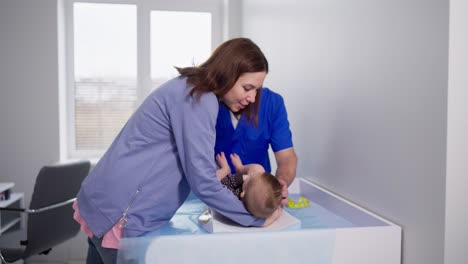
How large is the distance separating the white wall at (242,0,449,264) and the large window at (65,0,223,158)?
75.0 inches

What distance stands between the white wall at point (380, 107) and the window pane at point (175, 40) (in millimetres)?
1874

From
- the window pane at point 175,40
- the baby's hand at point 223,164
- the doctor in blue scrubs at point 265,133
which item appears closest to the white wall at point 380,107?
the doctor in blue scrubs at point 265,133

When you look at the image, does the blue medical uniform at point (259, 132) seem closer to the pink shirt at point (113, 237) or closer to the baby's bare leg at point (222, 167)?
the baby's bare leg at point (222, 167)

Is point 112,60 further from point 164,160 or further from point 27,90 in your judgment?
point 164,160

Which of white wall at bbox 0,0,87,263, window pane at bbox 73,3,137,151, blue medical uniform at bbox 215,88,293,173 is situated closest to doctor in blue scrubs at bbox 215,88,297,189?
blue medical uniform at bbox 215,88,293,173

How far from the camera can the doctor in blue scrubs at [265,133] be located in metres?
1.80

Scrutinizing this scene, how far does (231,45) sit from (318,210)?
77cm

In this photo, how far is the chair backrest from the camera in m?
2.31

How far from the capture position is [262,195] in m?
1.40

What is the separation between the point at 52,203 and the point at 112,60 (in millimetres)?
1758

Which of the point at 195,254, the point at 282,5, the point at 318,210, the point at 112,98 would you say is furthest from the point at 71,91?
the point at 195,254

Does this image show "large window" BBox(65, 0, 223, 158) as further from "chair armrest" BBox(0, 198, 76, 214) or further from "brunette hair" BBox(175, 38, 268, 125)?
"brunette hair" BBox(175, 38, 268, 125)

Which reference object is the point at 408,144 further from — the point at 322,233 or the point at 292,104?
the point at 292,104

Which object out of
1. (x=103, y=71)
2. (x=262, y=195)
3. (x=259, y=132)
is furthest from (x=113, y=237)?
(x=103, y=71)
